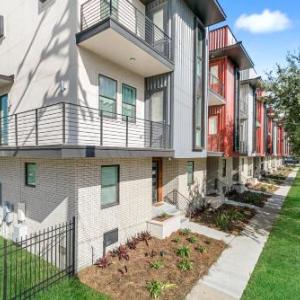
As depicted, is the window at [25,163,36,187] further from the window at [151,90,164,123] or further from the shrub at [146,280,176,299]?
the shrub at [146,280,176,299]

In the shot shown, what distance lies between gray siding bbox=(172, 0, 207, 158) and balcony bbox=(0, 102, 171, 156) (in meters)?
0.88

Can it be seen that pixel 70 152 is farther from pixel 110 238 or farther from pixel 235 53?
pixel 235 53

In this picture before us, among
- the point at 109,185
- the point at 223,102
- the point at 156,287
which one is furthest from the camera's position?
the point at 223,102

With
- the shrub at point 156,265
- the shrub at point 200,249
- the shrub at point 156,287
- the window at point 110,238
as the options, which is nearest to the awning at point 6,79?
the window at point 110,238

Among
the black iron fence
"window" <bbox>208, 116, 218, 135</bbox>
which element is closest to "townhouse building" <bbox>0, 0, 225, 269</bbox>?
the black iron fence

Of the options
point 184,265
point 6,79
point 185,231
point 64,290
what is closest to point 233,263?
point 184,265

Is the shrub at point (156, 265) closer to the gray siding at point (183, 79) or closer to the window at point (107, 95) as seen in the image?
the gray siding at point (183, 79)

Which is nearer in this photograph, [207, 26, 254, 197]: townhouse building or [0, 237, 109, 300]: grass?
[0, 237, 109, 300]: grass

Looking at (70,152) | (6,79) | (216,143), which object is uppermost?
(6,79)

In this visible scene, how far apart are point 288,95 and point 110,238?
32.9 ft

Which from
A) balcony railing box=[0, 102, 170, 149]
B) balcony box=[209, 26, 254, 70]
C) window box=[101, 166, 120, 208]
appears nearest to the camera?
balcony railing box=[0, 102, 170, 149]

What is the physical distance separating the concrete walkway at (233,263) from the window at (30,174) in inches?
256

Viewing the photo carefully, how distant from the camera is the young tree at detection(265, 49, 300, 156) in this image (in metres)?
11.3

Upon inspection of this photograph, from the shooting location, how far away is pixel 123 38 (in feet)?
24.7
